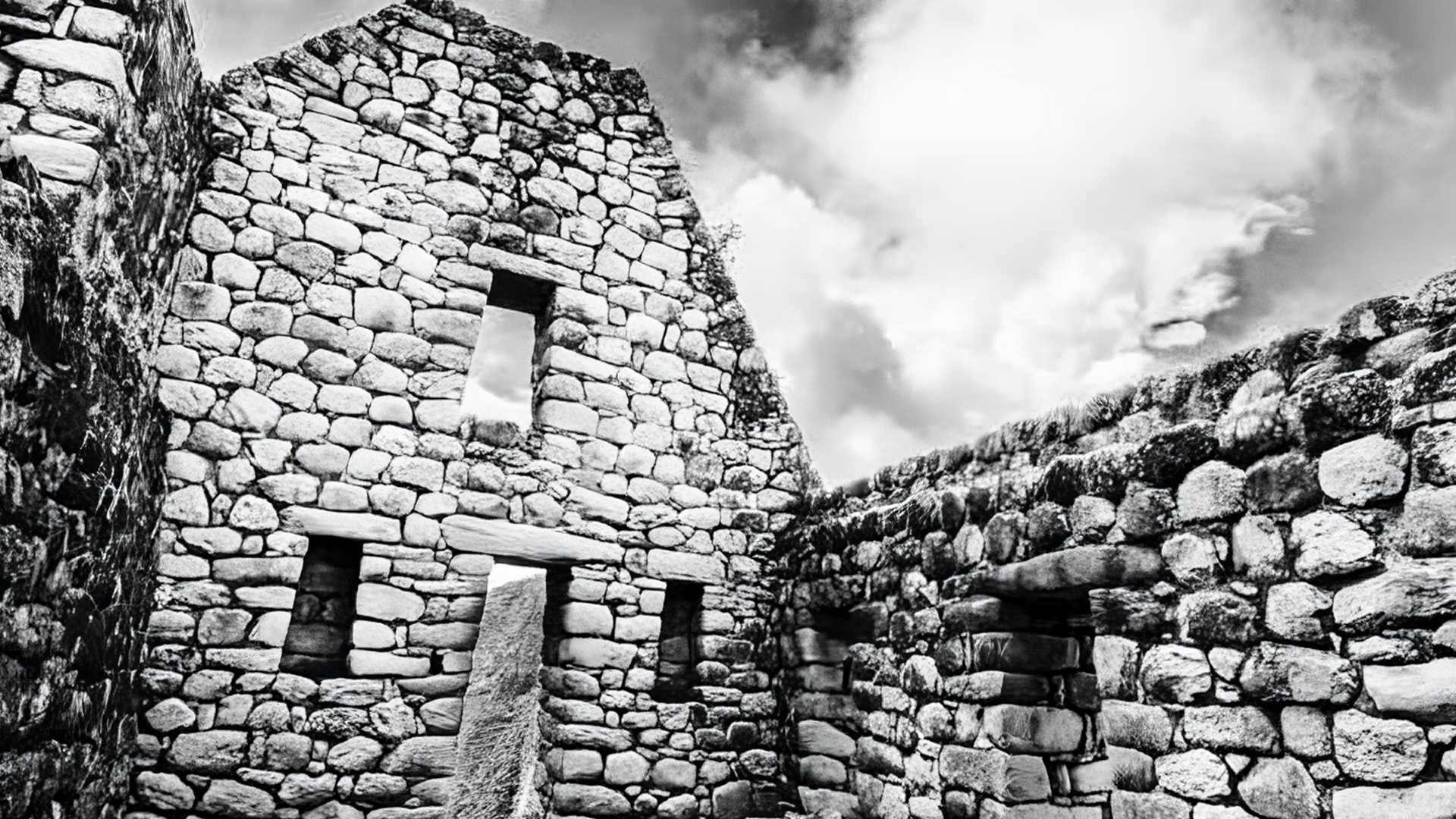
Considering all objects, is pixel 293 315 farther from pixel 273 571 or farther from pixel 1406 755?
pixel 1406 755

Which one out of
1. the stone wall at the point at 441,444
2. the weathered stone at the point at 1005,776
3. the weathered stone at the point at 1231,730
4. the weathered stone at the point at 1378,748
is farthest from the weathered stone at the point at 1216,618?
the stone wall at the point at 441,444

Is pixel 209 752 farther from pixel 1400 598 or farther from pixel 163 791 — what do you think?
pixel 1400 598

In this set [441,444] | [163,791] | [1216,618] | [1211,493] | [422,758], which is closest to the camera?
[1216,618]

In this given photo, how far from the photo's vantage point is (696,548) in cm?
560

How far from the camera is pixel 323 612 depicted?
4.64 metres

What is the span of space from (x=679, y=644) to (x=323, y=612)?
2150 millimetres

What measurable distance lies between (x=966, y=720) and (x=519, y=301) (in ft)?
12.6

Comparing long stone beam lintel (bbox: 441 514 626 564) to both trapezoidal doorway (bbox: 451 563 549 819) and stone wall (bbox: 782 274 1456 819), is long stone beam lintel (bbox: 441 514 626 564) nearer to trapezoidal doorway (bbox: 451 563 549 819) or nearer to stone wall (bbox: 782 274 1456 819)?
trapezoidal doorway (bbox: 451 563 549 819)

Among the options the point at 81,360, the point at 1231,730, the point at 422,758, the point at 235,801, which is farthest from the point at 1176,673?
the point at 235,801

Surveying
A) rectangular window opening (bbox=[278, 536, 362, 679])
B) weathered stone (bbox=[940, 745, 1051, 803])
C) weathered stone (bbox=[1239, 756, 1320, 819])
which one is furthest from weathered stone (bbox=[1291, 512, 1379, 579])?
rectangular window opening (bbox=[278, 536, 362, 679])

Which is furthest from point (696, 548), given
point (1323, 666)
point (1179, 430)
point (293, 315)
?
point (1323, 666)

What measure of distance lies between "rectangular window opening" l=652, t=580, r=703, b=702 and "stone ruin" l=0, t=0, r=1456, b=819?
1.2 inches

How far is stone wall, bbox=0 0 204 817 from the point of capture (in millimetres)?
2551

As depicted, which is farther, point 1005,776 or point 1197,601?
point 1005,776
